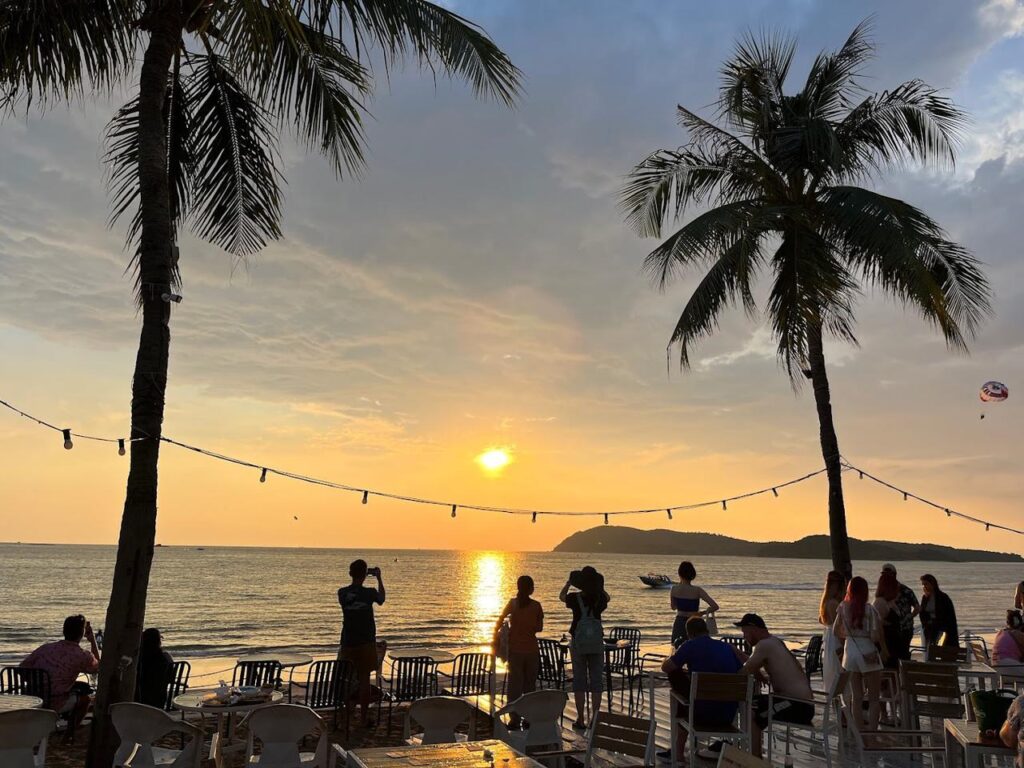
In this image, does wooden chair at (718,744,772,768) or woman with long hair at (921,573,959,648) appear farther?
woman with long hair at (921,573,959,648)

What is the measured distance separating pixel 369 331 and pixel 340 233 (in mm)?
6051

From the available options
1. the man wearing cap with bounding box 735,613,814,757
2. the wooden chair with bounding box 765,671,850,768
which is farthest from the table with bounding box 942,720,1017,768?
the man wearing cap with bounding box 735,613,814,757

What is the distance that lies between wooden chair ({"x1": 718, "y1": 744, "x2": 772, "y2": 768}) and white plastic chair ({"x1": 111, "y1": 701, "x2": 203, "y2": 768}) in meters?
3.51

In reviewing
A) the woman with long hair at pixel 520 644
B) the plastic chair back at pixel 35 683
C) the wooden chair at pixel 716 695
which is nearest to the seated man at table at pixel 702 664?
the wooden chair at pixel 716 695

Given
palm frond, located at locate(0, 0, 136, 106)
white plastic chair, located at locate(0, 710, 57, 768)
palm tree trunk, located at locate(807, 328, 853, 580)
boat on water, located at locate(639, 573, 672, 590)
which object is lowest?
boat on water, located at locate(639, 573, 672, 590)

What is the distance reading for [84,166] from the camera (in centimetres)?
1121

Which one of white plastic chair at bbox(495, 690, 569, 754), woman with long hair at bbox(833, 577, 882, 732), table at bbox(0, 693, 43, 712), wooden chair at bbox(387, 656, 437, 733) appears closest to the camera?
white plastic chair at bbox(495, 690, 569, 754)

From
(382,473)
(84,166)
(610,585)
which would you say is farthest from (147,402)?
(610,585)

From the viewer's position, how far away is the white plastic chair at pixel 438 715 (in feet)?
18.1

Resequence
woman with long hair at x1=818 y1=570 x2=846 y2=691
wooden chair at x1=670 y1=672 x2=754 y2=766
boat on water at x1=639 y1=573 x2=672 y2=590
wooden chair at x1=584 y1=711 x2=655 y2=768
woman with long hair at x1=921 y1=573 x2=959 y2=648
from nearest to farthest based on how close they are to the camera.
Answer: wooden chair at x1=584 y1=711 x2=655 y2=768 → wooden chair at x1=670 y1=672 x2=754 y2=766 → woman with long hair at x1=818 y1=570 x2=846 y2=691 → woman with long hair at x1=921 y1=573 x2=959 y2=648 → boat on water at x1=639 y1=573 x2=672 y2=590

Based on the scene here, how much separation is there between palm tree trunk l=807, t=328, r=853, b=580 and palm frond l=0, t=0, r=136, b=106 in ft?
35.0

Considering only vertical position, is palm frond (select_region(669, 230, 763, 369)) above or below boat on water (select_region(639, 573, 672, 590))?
above

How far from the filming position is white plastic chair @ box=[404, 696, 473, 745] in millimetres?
5504

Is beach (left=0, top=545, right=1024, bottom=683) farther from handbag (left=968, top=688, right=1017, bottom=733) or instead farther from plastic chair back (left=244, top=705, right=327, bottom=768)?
handbag (left=968, top=688, right=1017, bottom=733)
